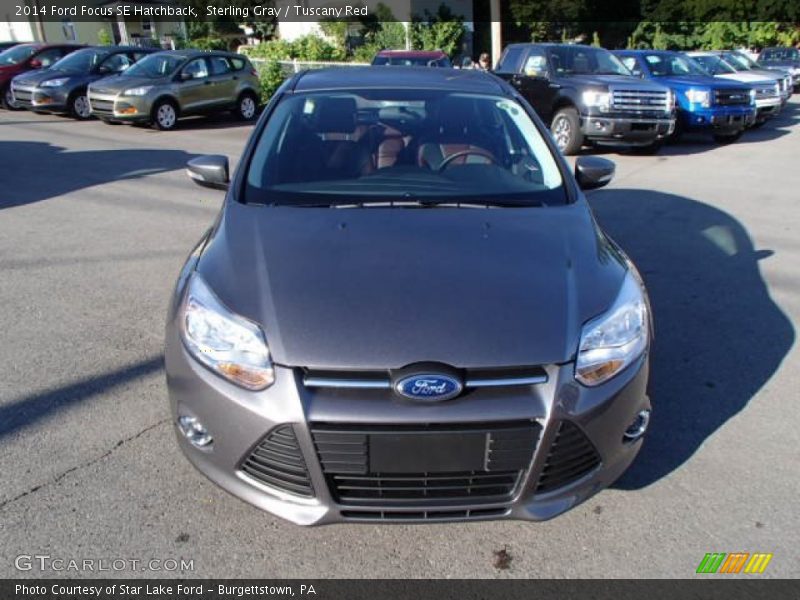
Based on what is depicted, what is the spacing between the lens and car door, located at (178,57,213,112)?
48.5ft

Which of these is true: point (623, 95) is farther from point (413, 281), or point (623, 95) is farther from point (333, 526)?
point (333, 526)

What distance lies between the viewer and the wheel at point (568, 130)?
465 inches

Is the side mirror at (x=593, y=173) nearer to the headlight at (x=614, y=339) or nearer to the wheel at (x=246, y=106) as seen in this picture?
the headlight at (x=614, y=339)

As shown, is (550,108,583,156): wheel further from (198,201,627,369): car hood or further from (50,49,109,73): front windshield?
(50,49,109,73): front windshield

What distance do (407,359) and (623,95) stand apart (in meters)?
10.5

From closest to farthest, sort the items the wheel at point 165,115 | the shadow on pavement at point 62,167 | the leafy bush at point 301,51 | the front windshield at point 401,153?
the front windshield at point 401,153, the shadow on pavement at point 62,167, the wheel at point 165,115, the leafy bush at point 301,51

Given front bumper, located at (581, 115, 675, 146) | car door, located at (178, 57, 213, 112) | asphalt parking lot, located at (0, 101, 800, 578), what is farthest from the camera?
car door, located at (178, 57, 213, 112)

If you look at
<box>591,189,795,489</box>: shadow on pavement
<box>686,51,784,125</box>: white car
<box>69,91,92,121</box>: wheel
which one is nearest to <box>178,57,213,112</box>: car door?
<box>69,91,92,121</box>: wheel

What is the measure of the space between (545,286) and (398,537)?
1.14 metres

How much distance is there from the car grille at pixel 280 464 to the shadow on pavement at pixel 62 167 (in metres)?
7.02

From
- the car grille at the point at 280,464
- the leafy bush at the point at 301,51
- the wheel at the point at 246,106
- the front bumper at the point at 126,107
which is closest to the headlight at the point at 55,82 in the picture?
the front bumper at the point at 126,107

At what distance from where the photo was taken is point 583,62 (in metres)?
12.7

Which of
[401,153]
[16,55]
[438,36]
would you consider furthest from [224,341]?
[438,36]

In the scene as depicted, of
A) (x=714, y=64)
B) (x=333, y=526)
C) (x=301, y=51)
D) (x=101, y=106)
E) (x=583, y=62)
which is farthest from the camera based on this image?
(x=301, y=51)
